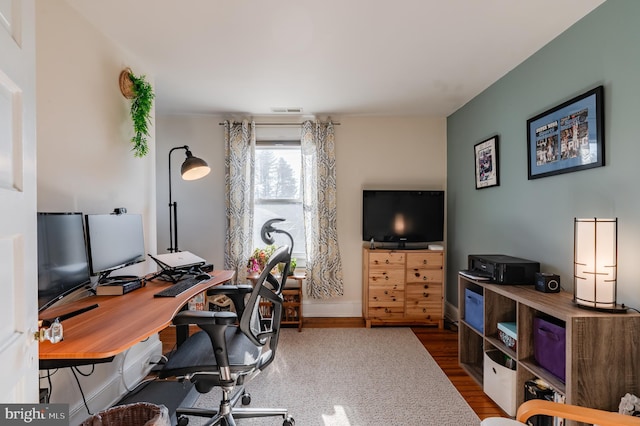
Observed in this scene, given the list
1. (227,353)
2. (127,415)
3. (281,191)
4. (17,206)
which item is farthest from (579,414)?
(281,191)

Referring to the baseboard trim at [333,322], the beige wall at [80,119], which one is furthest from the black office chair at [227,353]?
the baseboard trim at [333,322]

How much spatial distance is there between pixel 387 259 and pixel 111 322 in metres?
2.61

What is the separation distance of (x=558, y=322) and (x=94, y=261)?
278 cm

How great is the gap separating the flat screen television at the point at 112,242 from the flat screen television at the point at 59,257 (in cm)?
6

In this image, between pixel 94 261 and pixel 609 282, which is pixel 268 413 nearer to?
pixel 94 261

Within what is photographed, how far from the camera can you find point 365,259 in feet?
11.4

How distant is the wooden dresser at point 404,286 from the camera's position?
3.33 metres

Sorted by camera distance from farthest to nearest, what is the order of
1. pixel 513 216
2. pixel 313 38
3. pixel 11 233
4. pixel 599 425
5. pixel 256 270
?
pixel 256 270 → pixel 513 216 → pixel 313 38 → pixel 599 425 → pixel 11 233

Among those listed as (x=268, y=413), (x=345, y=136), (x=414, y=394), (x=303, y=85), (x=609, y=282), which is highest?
(x=303, y=85)

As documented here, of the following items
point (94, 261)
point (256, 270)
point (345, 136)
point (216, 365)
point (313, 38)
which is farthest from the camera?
point (345, 136)

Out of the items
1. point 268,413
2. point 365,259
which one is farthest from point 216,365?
point 365,259

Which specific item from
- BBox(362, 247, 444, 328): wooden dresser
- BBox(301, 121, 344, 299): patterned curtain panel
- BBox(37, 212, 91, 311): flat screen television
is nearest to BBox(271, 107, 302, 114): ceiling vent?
BBox(301, 121, 344, 299): patterned curtain panel

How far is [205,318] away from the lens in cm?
141

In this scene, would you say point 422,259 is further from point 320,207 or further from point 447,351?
point 320,207
